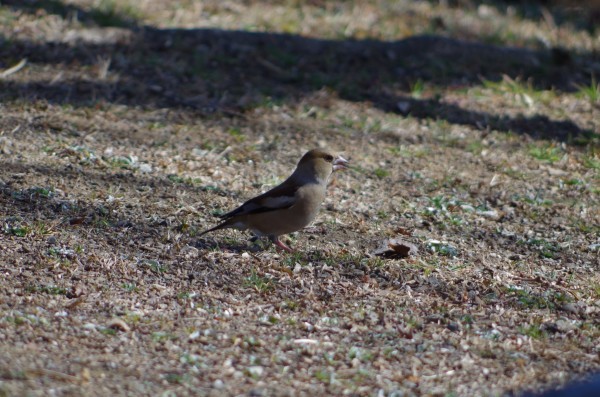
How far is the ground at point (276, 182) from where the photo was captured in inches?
169

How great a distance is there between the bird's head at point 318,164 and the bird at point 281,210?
3cm

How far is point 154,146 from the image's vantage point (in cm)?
701

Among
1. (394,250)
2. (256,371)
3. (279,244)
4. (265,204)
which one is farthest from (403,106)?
(256,371)

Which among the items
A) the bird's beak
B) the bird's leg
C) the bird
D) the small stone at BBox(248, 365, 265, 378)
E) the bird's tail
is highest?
the bird's beak

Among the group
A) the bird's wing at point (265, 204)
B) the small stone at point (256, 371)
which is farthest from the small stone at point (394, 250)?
the small stone at point (256, 371)

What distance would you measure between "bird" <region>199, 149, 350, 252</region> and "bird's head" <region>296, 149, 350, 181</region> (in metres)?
0.03

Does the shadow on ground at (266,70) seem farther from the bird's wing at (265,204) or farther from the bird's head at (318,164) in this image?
the bird's wing at (265,204)

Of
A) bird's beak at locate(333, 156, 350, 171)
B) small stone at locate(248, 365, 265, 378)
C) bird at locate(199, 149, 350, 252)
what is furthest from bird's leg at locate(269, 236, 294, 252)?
small stone at locate(248, 365, 265, 378)

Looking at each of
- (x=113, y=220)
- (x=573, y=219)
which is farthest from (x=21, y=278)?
(x=573, y=219)

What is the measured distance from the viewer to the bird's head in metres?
5.68

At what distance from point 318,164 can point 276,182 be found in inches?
37.7

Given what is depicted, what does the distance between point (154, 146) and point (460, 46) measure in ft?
13.0

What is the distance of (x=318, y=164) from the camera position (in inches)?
225

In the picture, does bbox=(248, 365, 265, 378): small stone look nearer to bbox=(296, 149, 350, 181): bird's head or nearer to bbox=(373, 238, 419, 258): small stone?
bbox=(373, 238, 419, 258): small stone
